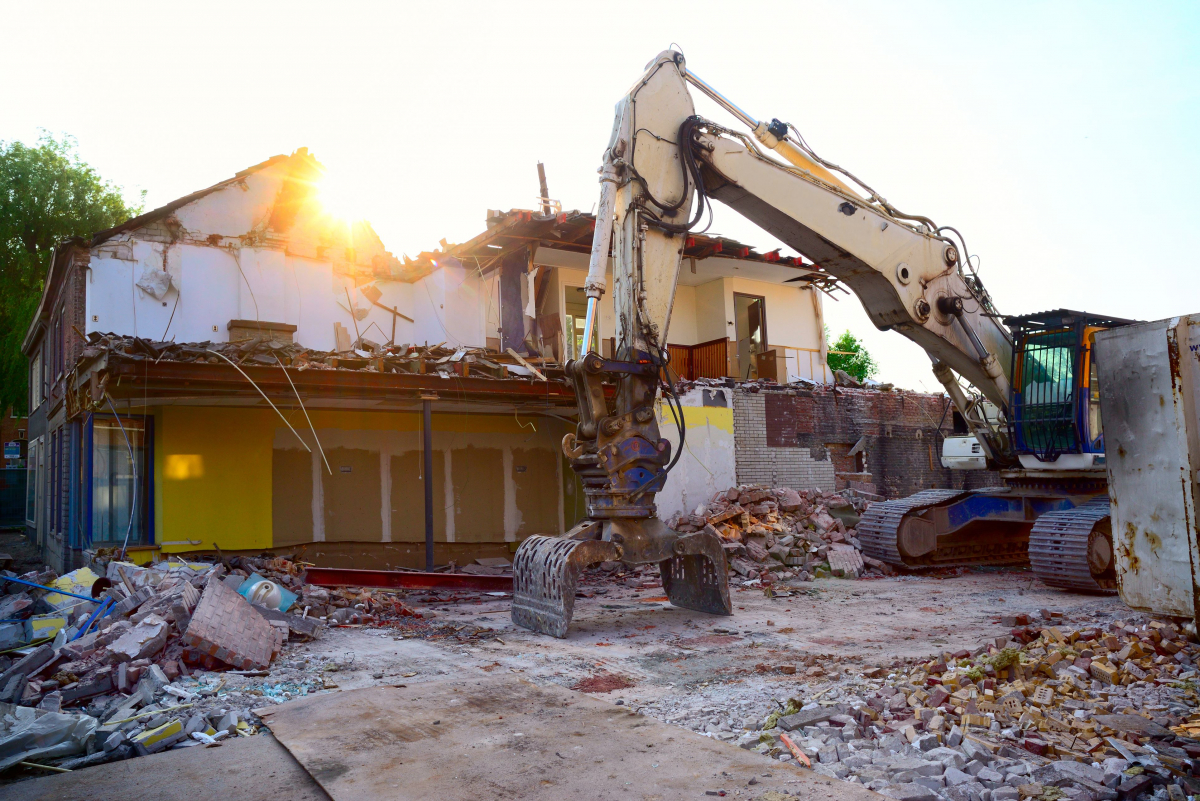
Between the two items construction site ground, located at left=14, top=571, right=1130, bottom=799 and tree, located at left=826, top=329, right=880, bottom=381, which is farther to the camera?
tree, located at left=826, top=329, right=880, bottom=381

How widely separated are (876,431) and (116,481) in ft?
47.6

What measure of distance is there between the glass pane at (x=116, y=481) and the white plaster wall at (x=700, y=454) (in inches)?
326

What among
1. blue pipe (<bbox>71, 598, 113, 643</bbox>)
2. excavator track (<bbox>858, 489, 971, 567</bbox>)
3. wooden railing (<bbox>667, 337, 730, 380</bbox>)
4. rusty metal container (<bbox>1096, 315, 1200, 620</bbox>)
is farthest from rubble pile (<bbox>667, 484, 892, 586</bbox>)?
blue pipe (<bbox>71, 598, 113, 643</bbox>)

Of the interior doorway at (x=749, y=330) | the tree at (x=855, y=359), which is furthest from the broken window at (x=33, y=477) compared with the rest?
the tree at (x=855, y=359)

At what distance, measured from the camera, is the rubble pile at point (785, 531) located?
11.5 meters

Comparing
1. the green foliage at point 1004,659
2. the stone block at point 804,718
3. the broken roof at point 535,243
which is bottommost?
the stone block at point 804,718

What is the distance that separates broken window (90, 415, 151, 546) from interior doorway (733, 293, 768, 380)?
505 inches

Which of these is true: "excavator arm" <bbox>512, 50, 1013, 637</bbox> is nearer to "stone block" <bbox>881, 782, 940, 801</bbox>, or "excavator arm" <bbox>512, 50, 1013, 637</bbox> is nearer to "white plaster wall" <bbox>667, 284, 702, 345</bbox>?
"stone block" <bbox>881, 782, 940, 801</bbox>

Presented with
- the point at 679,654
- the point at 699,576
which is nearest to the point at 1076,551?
the point at 699,576

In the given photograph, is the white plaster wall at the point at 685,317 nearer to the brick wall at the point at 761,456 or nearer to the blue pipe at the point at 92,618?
the brick wall at the point at 761,456

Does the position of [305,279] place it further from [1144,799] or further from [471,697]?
[1144,799]

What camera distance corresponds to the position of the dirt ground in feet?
17.5

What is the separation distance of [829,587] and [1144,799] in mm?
7389

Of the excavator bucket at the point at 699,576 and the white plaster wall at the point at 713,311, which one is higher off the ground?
the white plaster wall at the point at 713,311
